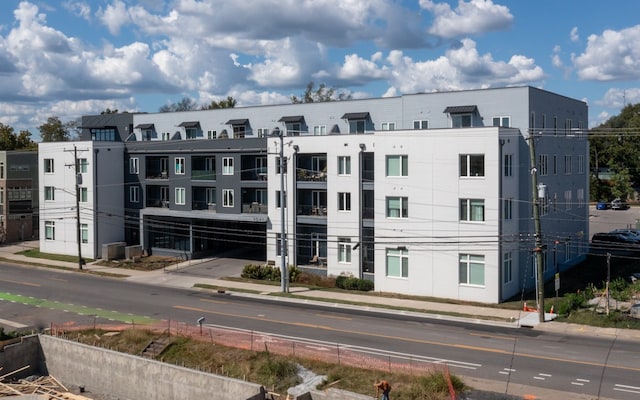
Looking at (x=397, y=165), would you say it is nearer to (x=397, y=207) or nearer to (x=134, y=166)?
(x=397, y=207)

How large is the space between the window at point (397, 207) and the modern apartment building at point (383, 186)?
0.23ft

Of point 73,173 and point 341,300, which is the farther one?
point 73,173

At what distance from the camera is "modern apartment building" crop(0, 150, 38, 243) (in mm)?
70500

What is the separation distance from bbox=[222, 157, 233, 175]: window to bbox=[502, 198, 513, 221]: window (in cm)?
2332

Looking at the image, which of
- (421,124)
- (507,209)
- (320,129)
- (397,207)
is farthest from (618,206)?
(397,207)

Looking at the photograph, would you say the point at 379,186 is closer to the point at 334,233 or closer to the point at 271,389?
the point at 334,233

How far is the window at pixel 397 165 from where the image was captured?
4303cm

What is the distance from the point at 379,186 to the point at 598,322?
16.3 metres

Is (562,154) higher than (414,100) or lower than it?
lower

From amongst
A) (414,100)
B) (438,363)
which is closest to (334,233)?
(414,100)

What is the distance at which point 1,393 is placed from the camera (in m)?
29.7

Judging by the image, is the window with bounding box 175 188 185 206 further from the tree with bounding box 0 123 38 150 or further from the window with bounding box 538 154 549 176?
the tree with bounding box 0 123 38 150

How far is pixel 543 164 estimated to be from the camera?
154 feet

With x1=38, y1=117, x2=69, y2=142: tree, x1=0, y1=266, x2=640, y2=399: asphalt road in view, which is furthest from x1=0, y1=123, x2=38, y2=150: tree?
x1=0, y1=266, x2=640, y2=399: asphalt road
